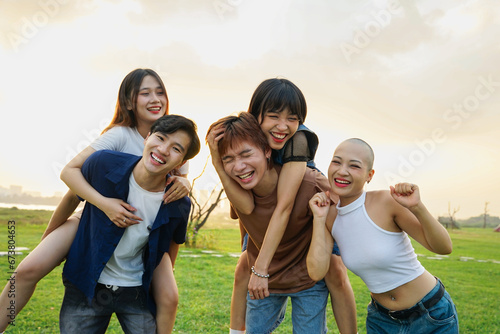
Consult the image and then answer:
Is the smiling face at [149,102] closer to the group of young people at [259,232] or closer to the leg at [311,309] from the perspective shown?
the group of young people at [259,232]

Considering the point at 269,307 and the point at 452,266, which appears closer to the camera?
the point at 269,307

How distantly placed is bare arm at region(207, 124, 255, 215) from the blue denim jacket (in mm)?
395

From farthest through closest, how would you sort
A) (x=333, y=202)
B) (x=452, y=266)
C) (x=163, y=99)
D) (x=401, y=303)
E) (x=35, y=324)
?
(x=452, y=266)
(x=35, y=324)
(x=163, y=99)
(x=333, y=202)
(x=401, y=303)

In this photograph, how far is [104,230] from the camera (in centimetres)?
278

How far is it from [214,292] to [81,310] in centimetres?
422

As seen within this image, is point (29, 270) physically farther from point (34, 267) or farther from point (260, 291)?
point (260, 291)

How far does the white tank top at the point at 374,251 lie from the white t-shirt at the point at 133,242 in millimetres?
1251

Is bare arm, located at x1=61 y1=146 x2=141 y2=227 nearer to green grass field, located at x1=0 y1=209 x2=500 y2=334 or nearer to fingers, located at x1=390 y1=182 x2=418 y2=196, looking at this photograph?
fingers, located at x1=390 y1=182 x2=418 y2=196

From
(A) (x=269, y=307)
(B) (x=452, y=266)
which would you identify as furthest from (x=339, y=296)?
(B) (x=452, y=266)

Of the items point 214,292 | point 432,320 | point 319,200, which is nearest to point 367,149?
point 319,200

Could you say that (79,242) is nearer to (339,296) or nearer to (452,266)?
(339,296)

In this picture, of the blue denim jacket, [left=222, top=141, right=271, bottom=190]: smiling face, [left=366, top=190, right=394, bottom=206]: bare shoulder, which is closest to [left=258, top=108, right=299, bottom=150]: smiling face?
[left=222, top=141, right=271, bottom=190]: smiling face

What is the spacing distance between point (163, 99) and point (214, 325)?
303cm

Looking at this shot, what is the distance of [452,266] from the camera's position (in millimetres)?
10930
